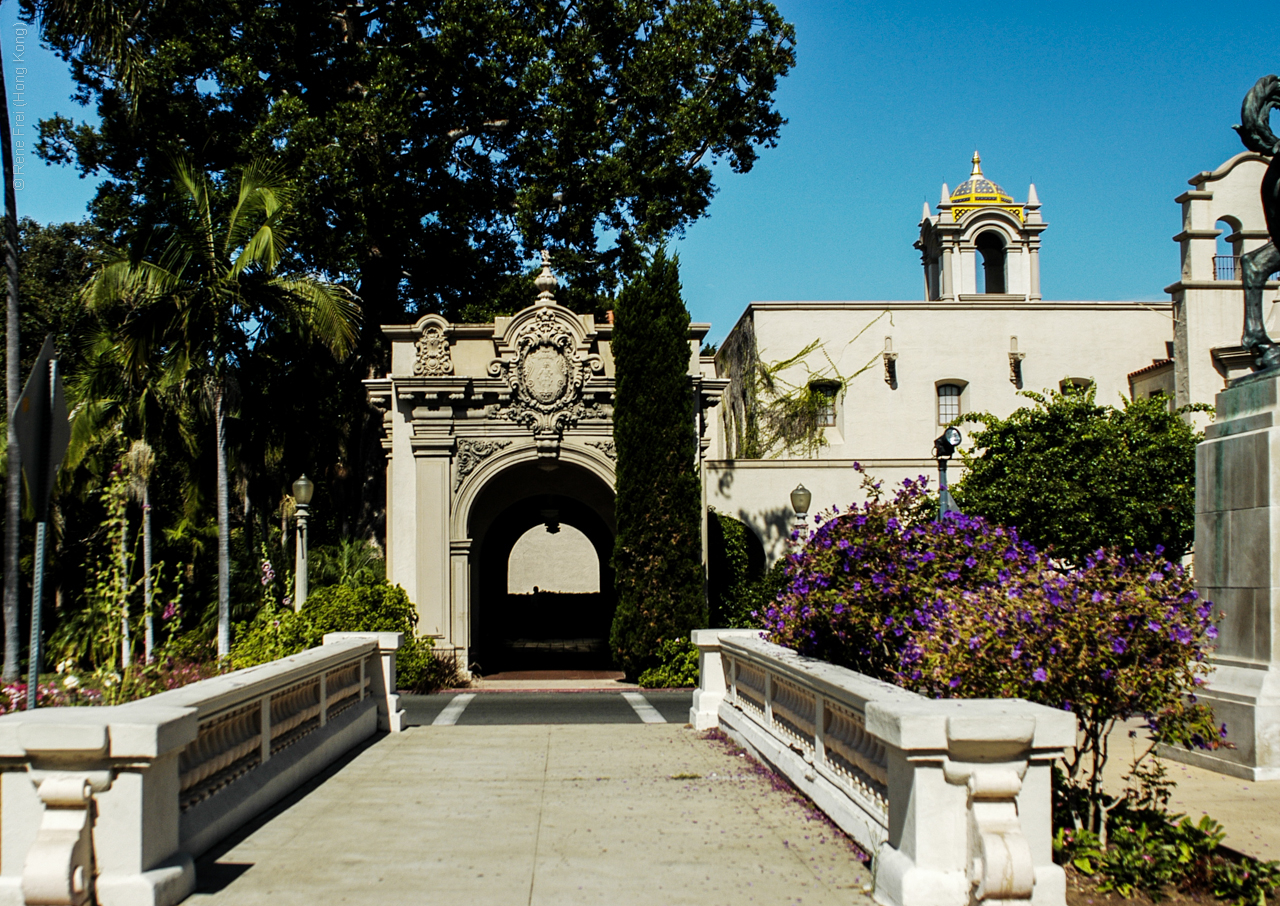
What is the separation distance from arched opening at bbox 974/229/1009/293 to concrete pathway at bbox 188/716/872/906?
114ft

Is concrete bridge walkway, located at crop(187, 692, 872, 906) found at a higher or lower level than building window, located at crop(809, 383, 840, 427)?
lower

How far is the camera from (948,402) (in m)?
33.1

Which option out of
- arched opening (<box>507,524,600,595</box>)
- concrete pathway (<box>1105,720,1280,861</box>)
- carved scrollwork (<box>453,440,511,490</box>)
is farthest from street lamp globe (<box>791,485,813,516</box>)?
arched opening (<box>507,524,600,595</box>)

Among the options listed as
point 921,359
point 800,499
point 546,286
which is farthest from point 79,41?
point 921,359

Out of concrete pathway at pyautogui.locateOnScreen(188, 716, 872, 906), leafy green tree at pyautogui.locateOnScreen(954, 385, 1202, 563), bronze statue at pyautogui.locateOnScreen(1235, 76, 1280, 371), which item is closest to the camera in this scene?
concrete pathway at pyautogui.locateOnScreen(188, 716, 872, 906)

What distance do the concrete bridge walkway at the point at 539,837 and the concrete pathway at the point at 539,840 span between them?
0.01m

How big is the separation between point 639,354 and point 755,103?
34.9 feet

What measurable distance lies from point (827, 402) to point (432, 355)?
49.9ft

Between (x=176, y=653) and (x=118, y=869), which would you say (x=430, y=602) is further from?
(x=118, y=869)

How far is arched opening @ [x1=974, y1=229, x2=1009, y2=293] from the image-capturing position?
41122 millimetres

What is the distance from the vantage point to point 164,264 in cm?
1823

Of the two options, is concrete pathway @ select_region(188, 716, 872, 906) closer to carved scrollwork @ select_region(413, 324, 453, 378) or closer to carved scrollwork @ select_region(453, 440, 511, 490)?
carved scrollwork @ select_region(453, 440, 511, 490)

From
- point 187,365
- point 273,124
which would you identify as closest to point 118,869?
point 187,365

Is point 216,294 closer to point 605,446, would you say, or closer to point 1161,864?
point 605,446
